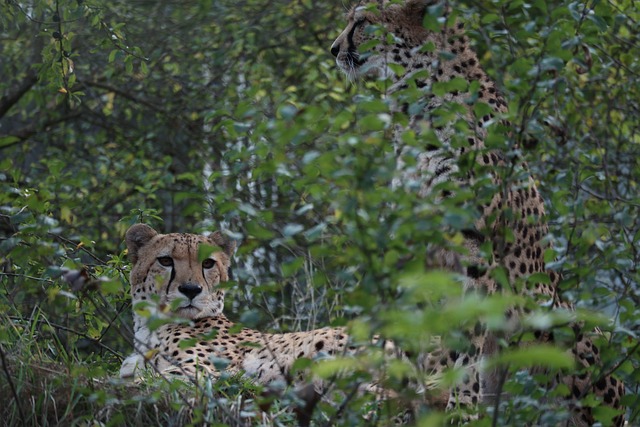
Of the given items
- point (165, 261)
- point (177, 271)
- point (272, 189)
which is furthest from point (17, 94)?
point (177, 271)

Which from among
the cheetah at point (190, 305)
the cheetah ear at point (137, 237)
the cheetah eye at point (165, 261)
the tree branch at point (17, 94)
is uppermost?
the tree branch at point (17, 94)

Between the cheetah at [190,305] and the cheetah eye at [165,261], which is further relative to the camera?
the cheetah eye at [165,261]

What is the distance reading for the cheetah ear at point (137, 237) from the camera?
7.18 meters

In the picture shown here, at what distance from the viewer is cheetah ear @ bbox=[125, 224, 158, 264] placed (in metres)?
7.18

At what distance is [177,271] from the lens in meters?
6.94

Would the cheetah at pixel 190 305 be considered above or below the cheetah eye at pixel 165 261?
below

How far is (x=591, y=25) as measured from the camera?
18.6ft

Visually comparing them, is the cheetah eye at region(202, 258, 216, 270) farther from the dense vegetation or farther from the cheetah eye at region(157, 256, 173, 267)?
the dense vegetation

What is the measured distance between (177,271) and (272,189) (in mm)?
4193

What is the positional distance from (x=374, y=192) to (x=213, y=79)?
7371 mm

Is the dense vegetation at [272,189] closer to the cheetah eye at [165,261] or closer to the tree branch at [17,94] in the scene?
the tree branch at [17,94]

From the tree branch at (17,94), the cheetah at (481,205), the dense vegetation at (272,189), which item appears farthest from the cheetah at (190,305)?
the tree branch at (17,94)

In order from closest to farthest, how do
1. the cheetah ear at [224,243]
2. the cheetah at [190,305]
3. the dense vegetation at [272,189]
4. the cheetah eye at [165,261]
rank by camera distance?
1. the dense vegetation at [272,189]
2. the cheetah at [190,305]
3. the cheetah eye at [165,261]
4. the cheetah ear at [224,243]

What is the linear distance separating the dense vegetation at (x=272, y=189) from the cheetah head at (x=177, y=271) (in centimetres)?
19
